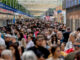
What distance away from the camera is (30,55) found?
15.9 ft

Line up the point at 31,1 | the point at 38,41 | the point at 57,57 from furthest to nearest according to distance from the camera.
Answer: the point at 31,1 < the point at 38,41 < the point at 57,57

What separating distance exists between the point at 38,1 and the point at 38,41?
47800mm

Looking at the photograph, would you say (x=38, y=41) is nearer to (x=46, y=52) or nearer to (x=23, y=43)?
(x=46, y=52)

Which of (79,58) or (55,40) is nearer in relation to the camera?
(79,58)

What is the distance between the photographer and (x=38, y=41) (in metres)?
8.05

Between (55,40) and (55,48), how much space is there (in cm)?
471

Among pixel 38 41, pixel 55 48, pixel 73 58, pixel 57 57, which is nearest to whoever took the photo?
pixel 73 58

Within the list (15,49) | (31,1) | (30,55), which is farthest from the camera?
(31,1)

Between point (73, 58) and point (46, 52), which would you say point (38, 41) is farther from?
point (73, 58)

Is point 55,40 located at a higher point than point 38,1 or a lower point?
lower

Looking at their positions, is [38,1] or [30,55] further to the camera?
[38,1]

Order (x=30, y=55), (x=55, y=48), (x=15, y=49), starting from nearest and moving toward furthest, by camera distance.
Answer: (x=30, y=55) < (x=55, y=48) < (x=15, y=49)

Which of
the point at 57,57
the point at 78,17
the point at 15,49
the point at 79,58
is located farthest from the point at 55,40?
the point at 78,17

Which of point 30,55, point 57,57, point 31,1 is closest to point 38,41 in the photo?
point 57,57
